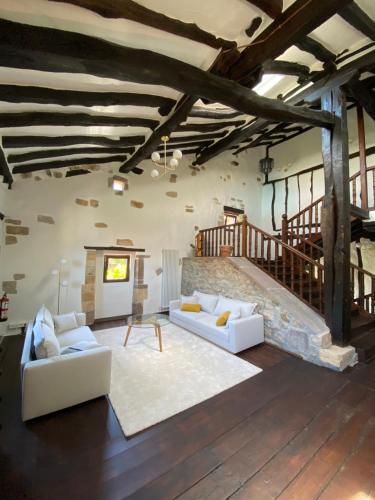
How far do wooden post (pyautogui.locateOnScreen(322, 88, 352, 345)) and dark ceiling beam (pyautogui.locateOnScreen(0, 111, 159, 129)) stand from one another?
298 cm

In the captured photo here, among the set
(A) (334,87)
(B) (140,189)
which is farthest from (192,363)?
(A) (334,87)

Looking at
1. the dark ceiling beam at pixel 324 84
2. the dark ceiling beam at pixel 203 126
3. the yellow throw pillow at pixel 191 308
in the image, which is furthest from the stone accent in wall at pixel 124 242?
the dark ceiling beam at pixel 324 84

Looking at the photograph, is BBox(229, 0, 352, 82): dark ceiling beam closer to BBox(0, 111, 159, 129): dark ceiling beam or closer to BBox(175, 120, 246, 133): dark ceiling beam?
BBox(0, 111, 159, 129): dark ceiling beam

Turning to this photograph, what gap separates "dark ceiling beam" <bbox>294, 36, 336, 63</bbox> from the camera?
2805mm

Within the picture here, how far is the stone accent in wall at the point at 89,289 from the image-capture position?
15.3 feet

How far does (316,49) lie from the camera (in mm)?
2930

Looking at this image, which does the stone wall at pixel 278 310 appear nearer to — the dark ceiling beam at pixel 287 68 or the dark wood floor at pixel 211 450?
the dark wood floor at pixel 211 450

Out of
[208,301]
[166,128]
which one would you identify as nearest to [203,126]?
[166,128]

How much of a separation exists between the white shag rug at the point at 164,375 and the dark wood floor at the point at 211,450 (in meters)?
0.12

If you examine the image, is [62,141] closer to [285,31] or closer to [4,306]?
[285,31]

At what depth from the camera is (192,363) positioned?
307cm

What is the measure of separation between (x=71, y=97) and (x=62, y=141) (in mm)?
1096

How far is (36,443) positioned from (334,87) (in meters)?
5.57

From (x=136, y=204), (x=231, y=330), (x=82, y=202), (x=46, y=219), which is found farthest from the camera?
(x=136, y=204)
